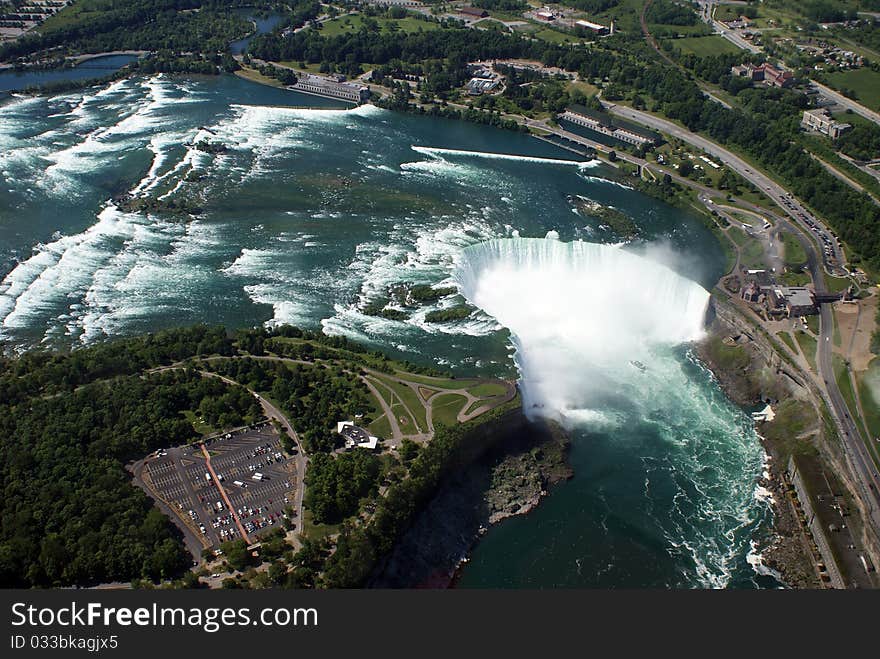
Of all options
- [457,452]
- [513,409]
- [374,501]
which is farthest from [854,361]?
[374,501]

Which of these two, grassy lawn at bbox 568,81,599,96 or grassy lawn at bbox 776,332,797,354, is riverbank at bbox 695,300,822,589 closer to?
grassy lawn at bbox 776,332,797,354

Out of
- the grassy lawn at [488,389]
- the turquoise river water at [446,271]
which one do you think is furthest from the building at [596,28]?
the grassy lawn at [488,389]

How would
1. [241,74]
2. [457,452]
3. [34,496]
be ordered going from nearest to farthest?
[34,496] < [457,452] < [241,74]

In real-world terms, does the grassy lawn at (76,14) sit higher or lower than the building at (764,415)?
higher

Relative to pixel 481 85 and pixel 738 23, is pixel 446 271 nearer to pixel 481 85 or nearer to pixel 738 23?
pixel 481 85

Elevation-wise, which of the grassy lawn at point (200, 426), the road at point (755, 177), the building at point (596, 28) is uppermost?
the building at point (596, 28)

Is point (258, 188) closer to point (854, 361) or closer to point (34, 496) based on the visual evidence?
point (34, 496)

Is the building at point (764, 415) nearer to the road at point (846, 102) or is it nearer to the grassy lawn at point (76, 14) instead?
the road at point (846, 102)
